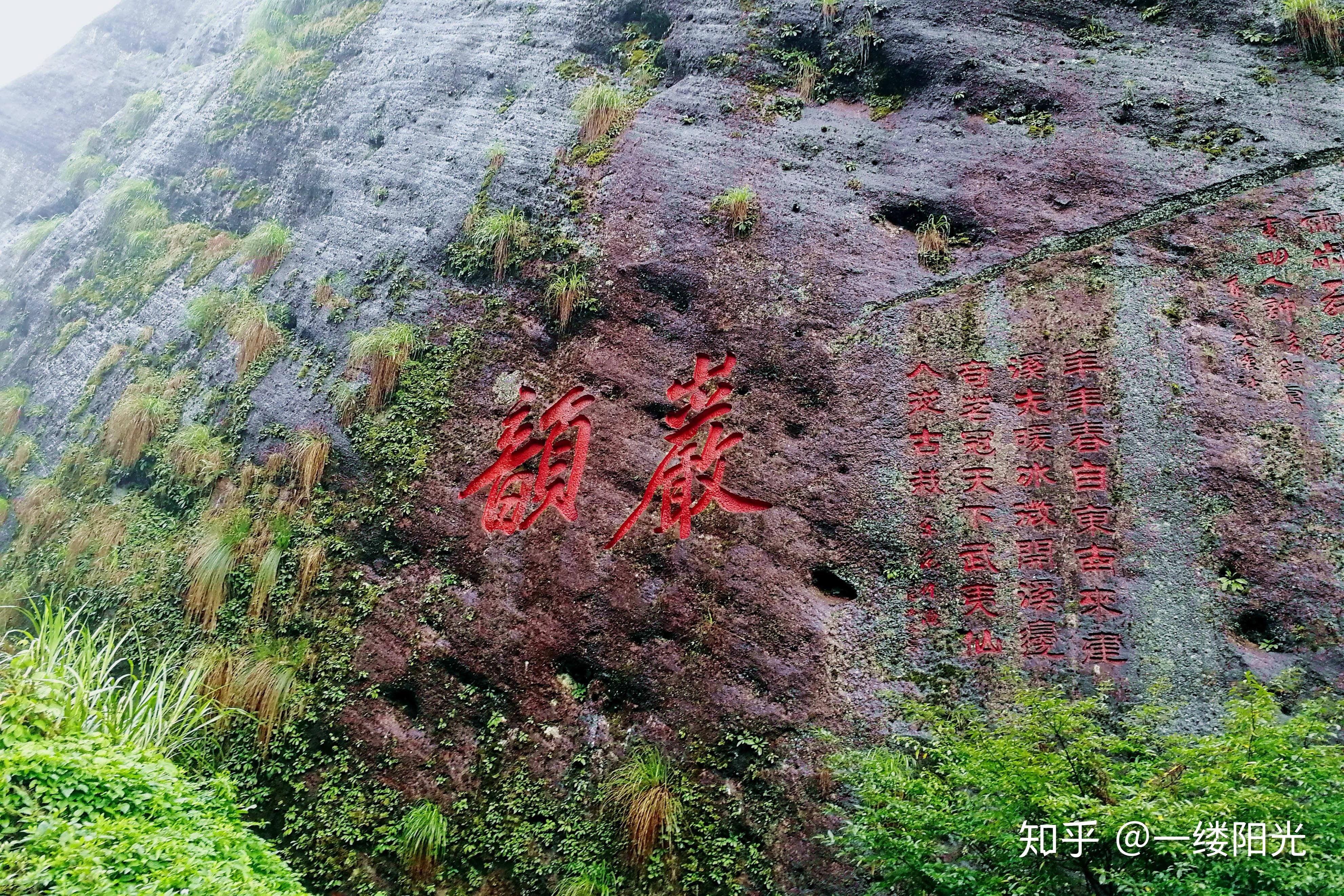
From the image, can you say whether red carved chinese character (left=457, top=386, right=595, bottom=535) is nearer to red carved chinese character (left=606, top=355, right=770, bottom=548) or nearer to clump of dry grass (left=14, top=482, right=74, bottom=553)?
red carved chinese character (left=606, top=355, right=770, bottom=548)

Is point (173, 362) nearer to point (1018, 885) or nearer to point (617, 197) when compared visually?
point (617, 197)

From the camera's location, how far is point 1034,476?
421 centimetres

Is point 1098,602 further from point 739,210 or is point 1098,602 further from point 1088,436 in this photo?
Result: point 739,210

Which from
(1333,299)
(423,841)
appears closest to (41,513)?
(423,841)

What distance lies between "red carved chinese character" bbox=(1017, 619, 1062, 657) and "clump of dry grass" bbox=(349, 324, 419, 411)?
452cm

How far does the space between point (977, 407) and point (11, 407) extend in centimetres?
951

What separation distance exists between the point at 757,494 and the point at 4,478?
7722 millimetres

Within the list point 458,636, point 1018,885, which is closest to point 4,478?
point 458,636

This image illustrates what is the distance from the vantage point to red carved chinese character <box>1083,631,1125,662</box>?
374 centimetres

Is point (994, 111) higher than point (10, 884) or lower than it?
higher

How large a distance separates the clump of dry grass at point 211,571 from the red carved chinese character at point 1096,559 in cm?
542

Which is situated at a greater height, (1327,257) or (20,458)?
(1327,257)

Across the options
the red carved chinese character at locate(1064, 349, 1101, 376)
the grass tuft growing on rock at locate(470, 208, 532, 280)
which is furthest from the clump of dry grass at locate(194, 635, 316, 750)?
the red carved chinese character at locate(1064, 349, 1101, 376)

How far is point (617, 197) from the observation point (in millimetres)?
5918
